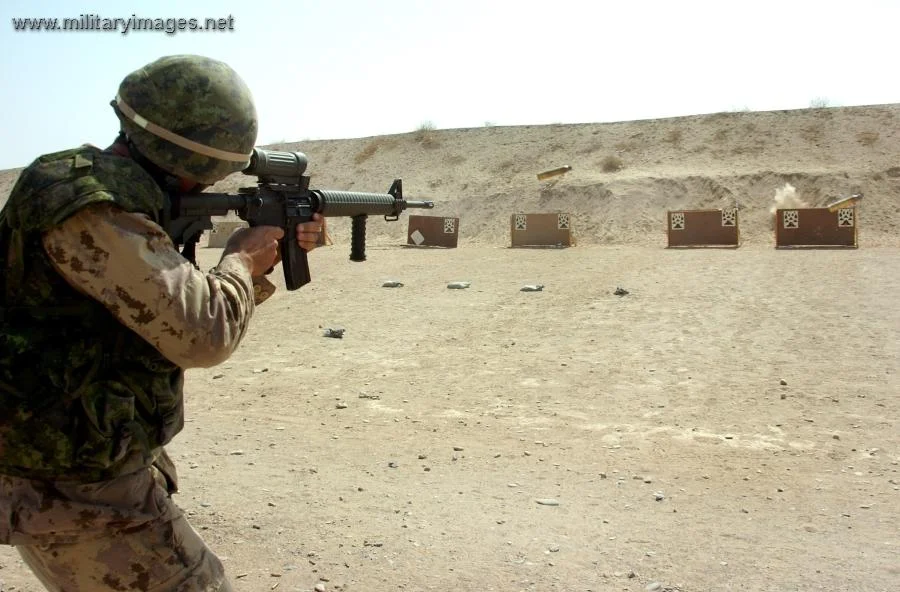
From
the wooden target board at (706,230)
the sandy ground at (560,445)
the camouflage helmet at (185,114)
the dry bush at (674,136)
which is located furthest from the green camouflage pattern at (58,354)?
the dry bush at (674,136)

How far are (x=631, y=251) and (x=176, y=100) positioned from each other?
626 inches

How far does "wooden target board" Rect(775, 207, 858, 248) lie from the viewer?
57.9ft

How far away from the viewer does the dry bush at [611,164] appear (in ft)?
95.1

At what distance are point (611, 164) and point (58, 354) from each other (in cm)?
2846

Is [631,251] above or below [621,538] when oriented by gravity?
above

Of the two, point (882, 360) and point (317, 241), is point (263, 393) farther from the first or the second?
point (882, 360)

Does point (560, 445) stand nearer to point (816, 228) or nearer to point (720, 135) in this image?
point (816, 228)

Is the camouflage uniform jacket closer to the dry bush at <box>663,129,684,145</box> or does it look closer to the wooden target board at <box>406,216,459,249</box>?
the wooden target board at <box>406,216,459,249</box>

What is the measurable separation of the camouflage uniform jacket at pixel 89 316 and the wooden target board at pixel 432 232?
18704mm

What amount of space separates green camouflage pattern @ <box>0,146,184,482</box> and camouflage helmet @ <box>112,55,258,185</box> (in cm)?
13

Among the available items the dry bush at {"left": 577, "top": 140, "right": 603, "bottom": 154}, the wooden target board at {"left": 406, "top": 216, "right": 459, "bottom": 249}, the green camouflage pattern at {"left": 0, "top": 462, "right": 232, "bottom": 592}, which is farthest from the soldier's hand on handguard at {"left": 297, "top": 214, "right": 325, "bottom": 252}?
the dry bush at {"left": 577, "top": 140, "right": 603, "bottom": 154}

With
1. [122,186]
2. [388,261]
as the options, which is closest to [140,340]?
[122,186]

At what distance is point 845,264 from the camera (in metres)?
13.6

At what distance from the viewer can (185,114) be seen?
204 cm
